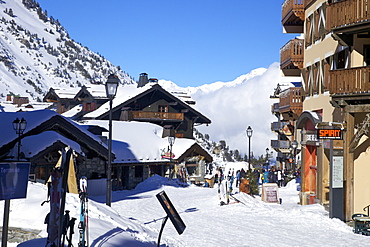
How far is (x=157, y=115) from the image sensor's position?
46344 mm

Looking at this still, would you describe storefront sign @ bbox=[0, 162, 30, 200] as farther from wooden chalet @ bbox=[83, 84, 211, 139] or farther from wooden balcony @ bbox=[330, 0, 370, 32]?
wooden chalet @ bbox=[83, 84, 211, 139]

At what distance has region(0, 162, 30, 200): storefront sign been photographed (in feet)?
23.8

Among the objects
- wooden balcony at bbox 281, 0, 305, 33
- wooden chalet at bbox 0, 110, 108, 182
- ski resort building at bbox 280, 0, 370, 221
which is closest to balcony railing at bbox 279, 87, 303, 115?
wooden balcony at bbox 281, 0, 305, 33

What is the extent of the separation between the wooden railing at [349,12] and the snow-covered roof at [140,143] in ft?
56.3

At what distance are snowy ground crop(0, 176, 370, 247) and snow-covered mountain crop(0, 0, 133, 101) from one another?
8662cm

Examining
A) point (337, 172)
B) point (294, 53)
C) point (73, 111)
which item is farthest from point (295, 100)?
point (73, 111)

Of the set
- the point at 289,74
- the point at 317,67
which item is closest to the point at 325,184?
the point at 317,67

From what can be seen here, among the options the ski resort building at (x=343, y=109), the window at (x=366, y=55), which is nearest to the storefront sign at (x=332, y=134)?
the ski resort building at (x=343, y=109)

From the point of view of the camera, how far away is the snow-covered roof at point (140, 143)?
108ft

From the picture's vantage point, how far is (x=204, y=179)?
39.8 meters

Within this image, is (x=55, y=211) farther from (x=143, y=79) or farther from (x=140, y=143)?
(x=143, y=79)

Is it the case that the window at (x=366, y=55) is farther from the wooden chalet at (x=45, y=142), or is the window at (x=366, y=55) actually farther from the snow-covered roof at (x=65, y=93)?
the snow-covered roof at (x=65, y=93)

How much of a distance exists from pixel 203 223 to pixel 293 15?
12.7 metres

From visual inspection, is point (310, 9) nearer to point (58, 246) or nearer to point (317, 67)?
point (317, 67)
